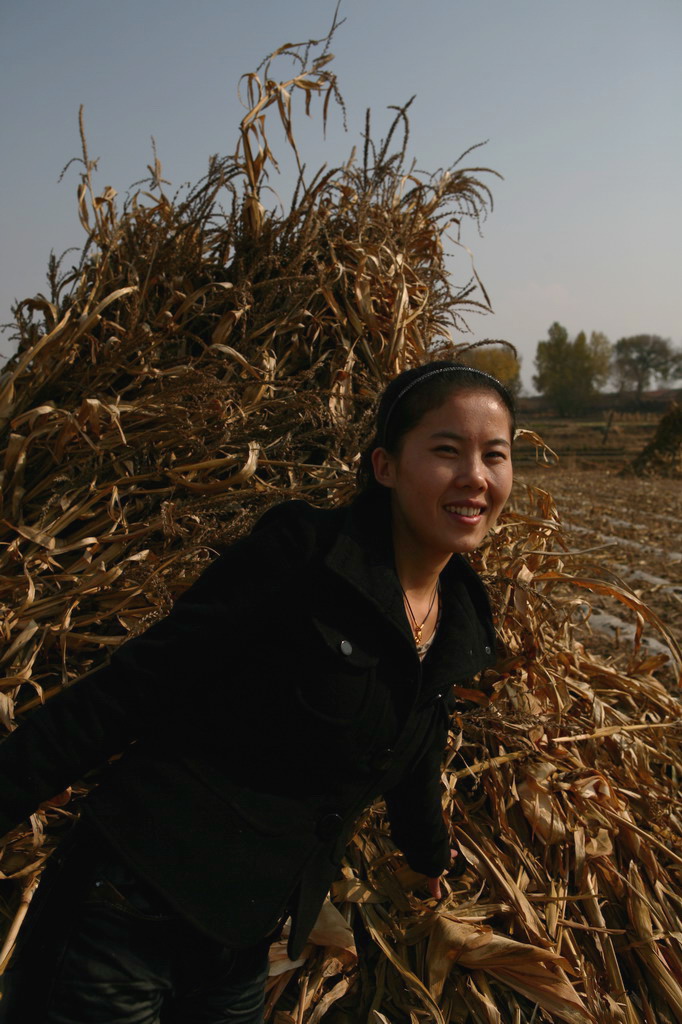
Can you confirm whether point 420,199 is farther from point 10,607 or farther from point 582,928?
point 582,928

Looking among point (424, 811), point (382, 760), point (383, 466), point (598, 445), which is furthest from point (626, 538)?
point (598, 445)

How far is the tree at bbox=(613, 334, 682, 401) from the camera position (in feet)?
244

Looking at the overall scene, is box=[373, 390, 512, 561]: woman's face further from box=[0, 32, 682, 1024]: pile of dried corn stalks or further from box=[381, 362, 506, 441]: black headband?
box=[0, 32, 682, 1024]: pile of dried corn stalks

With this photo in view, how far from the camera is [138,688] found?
4.00 feet

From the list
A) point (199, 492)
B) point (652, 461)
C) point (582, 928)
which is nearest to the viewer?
point (582, 928)

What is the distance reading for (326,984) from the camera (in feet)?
5.65

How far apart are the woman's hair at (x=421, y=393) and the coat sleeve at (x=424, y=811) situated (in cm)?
58

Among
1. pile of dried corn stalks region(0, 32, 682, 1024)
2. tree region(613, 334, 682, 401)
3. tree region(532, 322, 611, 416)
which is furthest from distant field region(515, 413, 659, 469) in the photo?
tree region(613, 334, 682, 401)

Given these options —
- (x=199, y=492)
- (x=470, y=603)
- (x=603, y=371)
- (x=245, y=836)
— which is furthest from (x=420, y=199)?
(x=603, y=371)

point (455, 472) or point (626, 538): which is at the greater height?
point (455, 472)

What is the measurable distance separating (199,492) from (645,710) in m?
1.65

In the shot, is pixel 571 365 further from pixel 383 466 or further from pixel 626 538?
pixel 383 466

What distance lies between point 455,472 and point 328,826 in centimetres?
68

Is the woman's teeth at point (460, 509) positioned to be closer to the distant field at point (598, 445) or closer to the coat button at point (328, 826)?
the coat button at point (328, 826)
